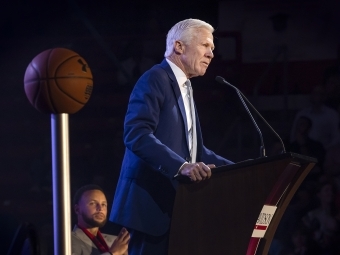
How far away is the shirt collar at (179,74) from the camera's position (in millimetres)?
2198

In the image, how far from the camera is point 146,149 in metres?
1.97

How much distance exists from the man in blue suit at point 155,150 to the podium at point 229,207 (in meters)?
0.09

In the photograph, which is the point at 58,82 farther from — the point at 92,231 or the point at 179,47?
the point at 92,231

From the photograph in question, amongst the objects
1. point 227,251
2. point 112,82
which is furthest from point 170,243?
point 112,82

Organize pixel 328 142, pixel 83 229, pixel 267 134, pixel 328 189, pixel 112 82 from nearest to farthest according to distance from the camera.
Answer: pixel 83 229 → pixel 328 189 → pixel 328 142 → pixel 267 134 → pixel 112 82

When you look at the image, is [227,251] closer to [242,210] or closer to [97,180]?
[242,210]

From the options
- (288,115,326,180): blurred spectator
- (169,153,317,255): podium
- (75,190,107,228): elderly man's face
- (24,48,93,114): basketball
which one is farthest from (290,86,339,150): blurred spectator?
(24,48,93,114): basketball

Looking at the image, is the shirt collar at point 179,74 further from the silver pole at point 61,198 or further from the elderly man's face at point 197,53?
the silver pole at point 61,198

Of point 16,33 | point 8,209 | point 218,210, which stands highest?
point 16,33

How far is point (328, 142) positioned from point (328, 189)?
474mm

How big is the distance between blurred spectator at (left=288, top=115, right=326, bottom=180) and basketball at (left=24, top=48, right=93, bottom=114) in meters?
3.62

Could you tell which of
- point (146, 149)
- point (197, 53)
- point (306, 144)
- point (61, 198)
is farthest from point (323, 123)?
point (61, 198)

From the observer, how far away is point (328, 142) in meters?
5.18

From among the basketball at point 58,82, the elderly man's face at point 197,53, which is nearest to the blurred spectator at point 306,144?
the elderly man's face at point 197,53
